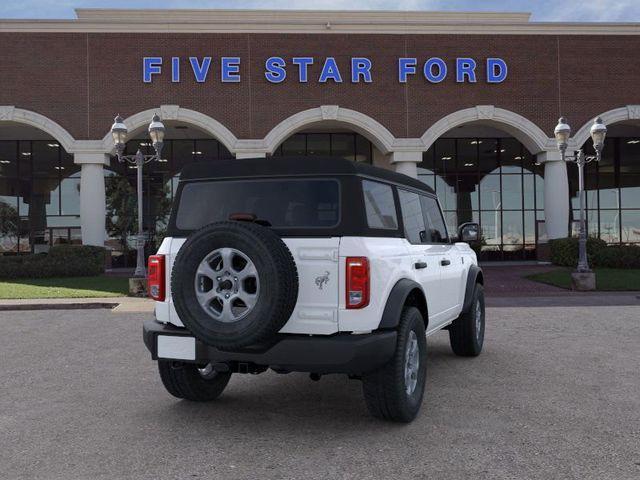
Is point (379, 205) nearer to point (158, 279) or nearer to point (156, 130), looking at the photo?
point (158, 279)

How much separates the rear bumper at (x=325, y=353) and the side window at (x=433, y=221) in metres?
1.78

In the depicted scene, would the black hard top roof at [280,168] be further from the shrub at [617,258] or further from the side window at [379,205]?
the shrub at [617,258]

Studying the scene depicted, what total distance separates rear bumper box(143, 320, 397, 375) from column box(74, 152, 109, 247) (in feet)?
68.9

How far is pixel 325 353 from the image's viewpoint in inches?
162

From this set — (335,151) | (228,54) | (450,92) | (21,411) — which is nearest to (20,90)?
(228,54)

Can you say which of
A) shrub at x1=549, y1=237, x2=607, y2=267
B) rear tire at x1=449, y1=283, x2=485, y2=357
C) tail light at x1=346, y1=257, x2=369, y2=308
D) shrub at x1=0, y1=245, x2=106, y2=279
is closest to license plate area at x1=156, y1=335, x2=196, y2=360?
tail light at x1=346, y1=257, x2=369, y2=308

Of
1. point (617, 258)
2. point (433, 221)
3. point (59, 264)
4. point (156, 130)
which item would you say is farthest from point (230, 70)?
point (433, 221)

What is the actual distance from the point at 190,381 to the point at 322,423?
1.27 metres

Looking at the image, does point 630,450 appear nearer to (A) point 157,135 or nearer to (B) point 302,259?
Answer: (B) point 302,259

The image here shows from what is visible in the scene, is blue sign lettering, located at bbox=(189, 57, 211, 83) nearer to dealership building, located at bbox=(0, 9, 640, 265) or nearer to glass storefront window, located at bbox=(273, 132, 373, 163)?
dealership building, located at bbox=(0, 9, 640, 265)

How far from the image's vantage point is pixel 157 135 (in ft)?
53.3

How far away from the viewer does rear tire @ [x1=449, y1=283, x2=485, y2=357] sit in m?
7.21

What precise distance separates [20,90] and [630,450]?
25.1 m

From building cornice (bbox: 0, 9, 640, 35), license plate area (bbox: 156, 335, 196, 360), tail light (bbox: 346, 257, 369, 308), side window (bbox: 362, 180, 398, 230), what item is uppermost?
building cornice (bbox: 0, 9, 640, 35)
